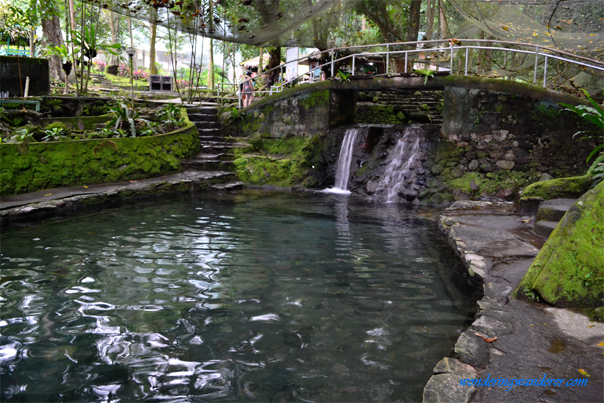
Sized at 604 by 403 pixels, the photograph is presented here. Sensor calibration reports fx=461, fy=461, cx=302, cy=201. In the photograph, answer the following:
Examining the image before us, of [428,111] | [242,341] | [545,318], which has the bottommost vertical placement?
[242,341]

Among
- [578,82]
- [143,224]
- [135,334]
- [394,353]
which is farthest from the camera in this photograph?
[578,82]

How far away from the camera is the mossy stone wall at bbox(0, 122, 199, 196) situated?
28.6 feet

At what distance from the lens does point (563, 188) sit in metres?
6.90

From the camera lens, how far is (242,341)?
3689 millimetres

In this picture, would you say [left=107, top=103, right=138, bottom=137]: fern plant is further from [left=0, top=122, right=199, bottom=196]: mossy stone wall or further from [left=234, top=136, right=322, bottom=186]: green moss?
[left=234, top=136, right=322, bottom=186]: green moss

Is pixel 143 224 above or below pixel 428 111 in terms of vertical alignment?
below

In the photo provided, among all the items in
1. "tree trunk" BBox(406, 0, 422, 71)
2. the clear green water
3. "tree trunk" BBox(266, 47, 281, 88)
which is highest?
"tree trunk" BBox(406, 0, 422, 71)

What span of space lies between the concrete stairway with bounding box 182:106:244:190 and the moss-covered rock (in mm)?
8691

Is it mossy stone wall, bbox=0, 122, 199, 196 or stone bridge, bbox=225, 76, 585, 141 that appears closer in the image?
mossy stone wall, bbox=0, 122, 199, 196

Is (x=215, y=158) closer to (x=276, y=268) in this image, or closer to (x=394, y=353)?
(x=276, y=268)

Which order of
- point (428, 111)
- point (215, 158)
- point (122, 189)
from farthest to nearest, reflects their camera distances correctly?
point (428, 111)
point (215, 158)
point (122, 189)

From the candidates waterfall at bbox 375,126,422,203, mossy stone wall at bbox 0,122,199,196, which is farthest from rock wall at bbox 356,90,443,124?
mossy stone wall at bbox 0,122,199,196

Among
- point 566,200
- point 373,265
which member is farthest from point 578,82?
point 373,265

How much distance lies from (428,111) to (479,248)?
10503 millimetres
